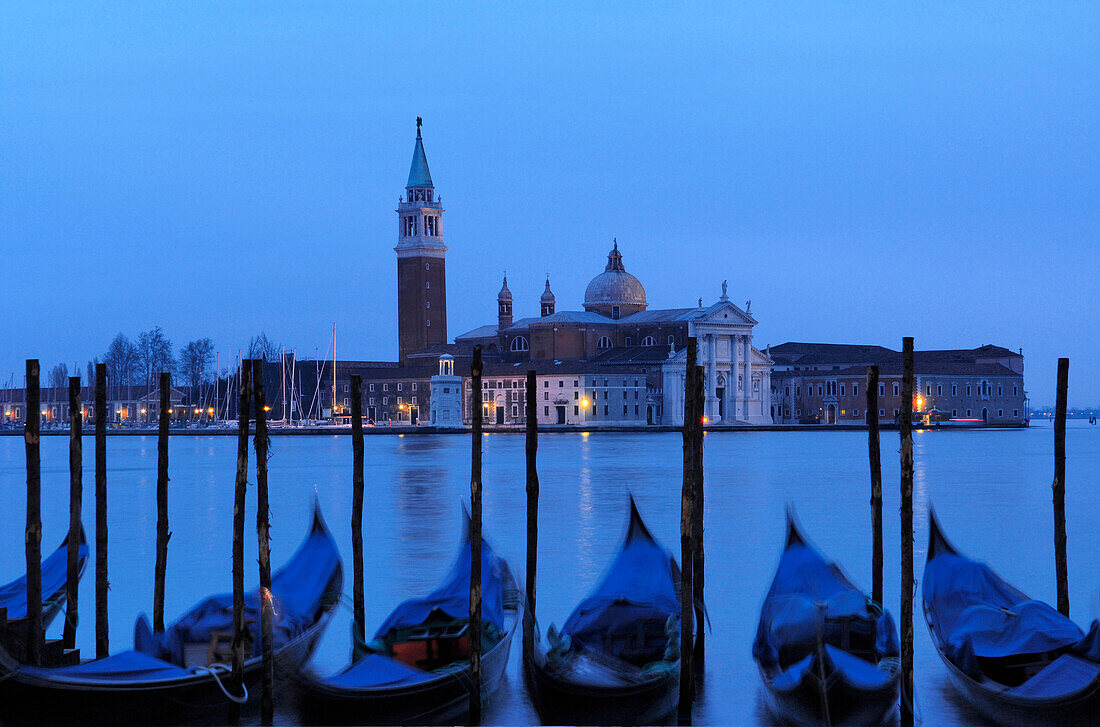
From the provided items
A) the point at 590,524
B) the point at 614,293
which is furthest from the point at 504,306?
the point at 590,524

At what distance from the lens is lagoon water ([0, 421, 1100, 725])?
1176cm

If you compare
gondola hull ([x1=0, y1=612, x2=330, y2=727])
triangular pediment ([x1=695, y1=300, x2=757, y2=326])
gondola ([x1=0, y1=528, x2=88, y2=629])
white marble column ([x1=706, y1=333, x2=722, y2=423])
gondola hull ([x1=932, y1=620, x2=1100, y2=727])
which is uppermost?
triangular pediment ([x1=695, y1=300, x2=757, y2=326])

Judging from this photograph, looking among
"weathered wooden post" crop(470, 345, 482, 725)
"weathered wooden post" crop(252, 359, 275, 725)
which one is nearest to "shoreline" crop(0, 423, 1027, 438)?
"weathered wooden post" crop(470, 345, 482, 725)

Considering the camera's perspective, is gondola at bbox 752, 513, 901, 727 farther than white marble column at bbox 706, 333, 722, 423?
No

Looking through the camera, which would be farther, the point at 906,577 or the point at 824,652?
the point at 906,577

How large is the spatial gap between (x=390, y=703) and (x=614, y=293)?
234ft

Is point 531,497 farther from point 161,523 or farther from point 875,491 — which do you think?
point 161,523

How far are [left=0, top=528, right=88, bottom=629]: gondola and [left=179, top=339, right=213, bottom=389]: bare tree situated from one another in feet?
270

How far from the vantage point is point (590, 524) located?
2127cm

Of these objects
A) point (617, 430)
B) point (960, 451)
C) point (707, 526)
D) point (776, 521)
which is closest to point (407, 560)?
point (707, 526)

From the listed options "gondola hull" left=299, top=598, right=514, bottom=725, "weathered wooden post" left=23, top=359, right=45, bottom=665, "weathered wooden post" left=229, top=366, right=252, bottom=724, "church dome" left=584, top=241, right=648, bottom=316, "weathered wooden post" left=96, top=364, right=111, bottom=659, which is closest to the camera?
"gondola hull" left=299, top=598, right=514, bottom=725

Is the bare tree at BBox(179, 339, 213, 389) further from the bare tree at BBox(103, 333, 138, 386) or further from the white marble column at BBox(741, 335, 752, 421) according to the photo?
the white marble column at BBox(741, 335, 752, 421)

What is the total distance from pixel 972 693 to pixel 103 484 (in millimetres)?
6598

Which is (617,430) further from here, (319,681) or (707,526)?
(319,681)
